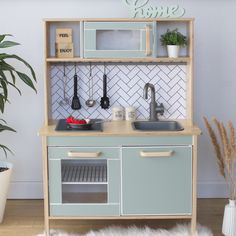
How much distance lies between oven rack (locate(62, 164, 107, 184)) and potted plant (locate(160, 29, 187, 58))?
93 centimetres

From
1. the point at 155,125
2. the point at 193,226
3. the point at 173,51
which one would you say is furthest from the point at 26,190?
the point at 173,51

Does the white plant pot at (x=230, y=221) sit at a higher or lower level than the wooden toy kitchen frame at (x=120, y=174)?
lower

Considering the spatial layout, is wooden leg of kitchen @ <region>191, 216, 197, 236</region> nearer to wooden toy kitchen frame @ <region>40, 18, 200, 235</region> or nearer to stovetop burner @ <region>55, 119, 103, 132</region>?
wooden toy kitchen frame @ <region>40, 18, 200, 235</region>

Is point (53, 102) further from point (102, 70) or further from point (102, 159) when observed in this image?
point (102, 159)

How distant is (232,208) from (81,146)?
110 centimetres

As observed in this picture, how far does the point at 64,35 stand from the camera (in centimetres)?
367

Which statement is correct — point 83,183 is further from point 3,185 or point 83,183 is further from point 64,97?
point 64,97

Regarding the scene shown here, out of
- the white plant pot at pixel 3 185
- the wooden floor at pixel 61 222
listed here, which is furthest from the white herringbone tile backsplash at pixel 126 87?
the wooden floor at pixel 61 222

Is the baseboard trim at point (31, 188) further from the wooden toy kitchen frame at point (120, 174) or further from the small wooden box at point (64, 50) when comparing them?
the small wooden box at point (64, 50)

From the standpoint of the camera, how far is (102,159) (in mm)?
3328

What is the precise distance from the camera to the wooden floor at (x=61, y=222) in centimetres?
353

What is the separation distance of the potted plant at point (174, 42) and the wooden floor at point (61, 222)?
121cm

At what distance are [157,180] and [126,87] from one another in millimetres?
873

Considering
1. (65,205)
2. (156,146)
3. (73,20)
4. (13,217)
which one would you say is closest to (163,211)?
(156,146)
